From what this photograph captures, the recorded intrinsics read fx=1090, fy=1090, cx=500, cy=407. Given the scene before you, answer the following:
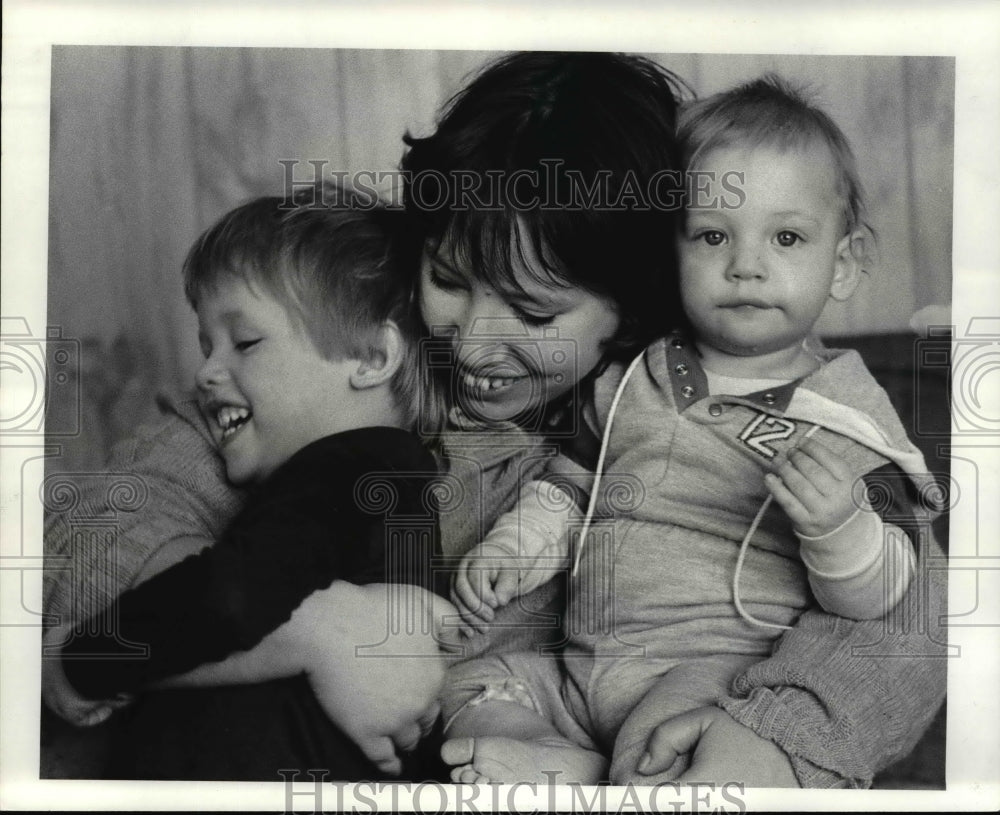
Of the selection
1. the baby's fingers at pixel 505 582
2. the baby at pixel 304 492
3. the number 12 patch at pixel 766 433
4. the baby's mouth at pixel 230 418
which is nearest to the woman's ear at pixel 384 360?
the baby at pixel 304 492

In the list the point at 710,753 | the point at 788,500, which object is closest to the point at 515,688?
the point at 710,753

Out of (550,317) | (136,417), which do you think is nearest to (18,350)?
(136,417)

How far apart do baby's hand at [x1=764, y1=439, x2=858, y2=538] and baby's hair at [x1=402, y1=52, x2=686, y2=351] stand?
0.56 feet

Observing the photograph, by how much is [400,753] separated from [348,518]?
0.22 m

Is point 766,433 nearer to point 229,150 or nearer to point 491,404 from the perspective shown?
point 491,404

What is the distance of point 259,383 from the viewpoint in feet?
3.26

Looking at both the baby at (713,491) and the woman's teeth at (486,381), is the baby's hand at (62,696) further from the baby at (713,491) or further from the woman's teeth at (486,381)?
the woman's teeth at (486,381)

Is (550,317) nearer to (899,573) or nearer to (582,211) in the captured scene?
(582,211)

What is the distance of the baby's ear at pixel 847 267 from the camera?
985mm

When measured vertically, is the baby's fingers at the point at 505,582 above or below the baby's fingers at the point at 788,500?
below

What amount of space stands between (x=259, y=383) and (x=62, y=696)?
1.13ft

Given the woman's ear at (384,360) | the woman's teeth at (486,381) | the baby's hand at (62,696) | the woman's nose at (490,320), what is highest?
the woman's nose at (490,320)

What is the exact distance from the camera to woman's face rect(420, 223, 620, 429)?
982 millimetres

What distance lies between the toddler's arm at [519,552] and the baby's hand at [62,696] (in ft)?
1.14
